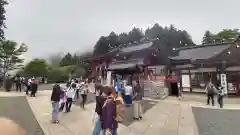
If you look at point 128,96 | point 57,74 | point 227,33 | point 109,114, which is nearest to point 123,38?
point 227,33

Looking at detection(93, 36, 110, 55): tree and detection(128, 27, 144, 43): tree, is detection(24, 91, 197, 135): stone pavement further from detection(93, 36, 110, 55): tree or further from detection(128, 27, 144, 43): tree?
detection(128, 27, 144, 43): tree

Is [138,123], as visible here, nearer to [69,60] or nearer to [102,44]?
[69,60]

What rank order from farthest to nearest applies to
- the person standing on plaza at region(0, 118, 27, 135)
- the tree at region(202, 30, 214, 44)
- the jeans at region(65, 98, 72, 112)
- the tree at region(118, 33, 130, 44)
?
the tree at region(202, 30, 214, 44)
the tree at region(118, 33, 130, 44)
the jeans at region(65, 98, 72, 112)
the person standing on plaza at region(0, 118, 27, 135)

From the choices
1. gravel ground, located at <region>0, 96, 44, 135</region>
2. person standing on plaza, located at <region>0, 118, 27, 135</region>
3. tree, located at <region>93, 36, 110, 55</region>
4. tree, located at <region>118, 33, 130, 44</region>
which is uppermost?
tree, located at <region>118, 33, 130, 44</region>

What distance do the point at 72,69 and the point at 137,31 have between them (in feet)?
81.6

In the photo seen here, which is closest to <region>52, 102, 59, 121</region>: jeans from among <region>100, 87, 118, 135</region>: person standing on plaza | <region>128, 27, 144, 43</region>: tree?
<region>100, 87, 118, 135</region>: person standing on plaza

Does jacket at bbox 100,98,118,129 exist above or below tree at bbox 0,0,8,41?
below

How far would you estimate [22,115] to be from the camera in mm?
13250

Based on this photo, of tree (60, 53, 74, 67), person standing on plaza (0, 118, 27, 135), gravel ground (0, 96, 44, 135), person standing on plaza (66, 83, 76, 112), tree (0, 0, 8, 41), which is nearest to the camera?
person standing on plaza (0, 118, 27, 135)

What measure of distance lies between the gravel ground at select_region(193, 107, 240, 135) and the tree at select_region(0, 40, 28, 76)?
28.8m

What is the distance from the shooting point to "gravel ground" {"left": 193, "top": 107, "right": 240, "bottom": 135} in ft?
34.0

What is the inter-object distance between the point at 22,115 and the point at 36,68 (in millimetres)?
29179

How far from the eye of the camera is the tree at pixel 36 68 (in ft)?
135

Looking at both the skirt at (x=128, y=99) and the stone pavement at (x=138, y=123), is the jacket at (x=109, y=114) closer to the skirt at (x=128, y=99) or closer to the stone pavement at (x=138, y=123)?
the stone pavement at (x=138, y=123)
